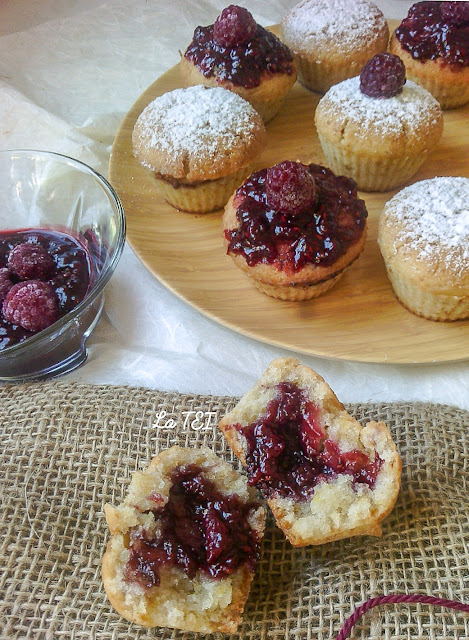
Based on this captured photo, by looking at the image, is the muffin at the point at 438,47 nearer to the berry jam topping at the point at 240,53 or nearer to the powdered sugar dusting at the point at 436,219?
the berry jam topping at the point at 240,53

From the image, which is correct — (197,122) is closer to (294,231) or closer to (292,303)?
(294,231)

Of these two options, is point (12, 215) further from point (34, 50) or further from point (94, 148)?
point (34, 50)

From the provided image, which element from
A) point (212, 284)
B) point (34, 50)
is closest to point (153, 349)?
point (212, 284)

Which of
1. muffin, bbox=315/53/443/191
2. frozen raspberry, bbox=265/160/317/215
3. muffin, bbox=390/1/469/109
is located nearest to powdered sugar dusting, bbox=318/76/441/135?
muffin, bbox=315/53/443/191

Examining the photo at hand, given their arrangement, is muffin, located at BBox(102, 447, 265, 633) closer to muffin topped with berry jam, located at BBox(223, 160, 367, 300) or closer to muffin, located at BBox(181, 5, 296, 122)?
muffin topped with berry jam, located at BBox(223, 160, 367, 300)

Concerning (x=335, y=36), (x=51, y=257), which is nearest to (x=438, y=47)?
(x=335, y=36)

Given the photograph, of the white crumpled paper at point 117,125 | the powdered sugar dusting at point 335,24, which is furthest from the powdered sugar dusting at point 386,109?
the white crumpled paper at point 117,125
